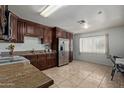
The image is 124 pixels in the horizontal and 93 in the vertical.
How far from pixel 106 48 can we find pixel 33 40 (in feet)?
13.1

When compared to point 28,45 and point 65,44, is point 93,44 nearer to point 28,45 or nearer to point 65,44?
point 65,44

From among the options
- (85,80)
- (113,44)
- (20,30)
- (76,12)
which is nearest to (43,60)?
(20,30)

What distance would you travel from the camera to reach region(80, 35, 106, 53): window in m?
5.30

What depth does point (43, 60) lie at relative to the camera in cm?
402

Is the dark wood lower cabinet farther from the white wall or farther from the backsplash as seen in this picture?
the white wall

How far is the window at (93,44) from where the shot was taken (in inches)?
209

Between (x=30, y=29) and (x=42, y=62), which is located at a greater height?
(x=30, y=29)

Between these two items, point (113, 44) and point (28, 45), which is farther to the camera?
point (113, 44)

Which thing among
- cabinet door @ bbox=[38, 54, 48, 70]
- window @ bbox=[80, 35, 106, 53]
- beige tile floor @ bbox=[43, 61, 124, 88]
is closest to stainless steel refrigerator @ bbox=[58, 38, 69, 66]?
cabinet door @ bbox=[38, 54, 48, 70]

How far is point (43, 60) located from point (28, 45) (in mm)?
953

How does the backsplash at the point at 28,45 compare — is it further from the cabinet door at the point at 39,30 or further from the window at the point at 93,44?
the window at the point at 93,44

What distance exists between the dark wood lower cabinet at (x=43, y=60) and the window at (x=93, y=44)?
2.74 m

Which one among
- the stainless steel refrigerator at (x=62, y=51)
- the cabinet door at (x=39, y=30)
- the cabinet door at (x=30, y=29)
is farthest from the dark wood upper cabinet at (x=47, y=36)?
the cabinet door at (x=30, y=29)
